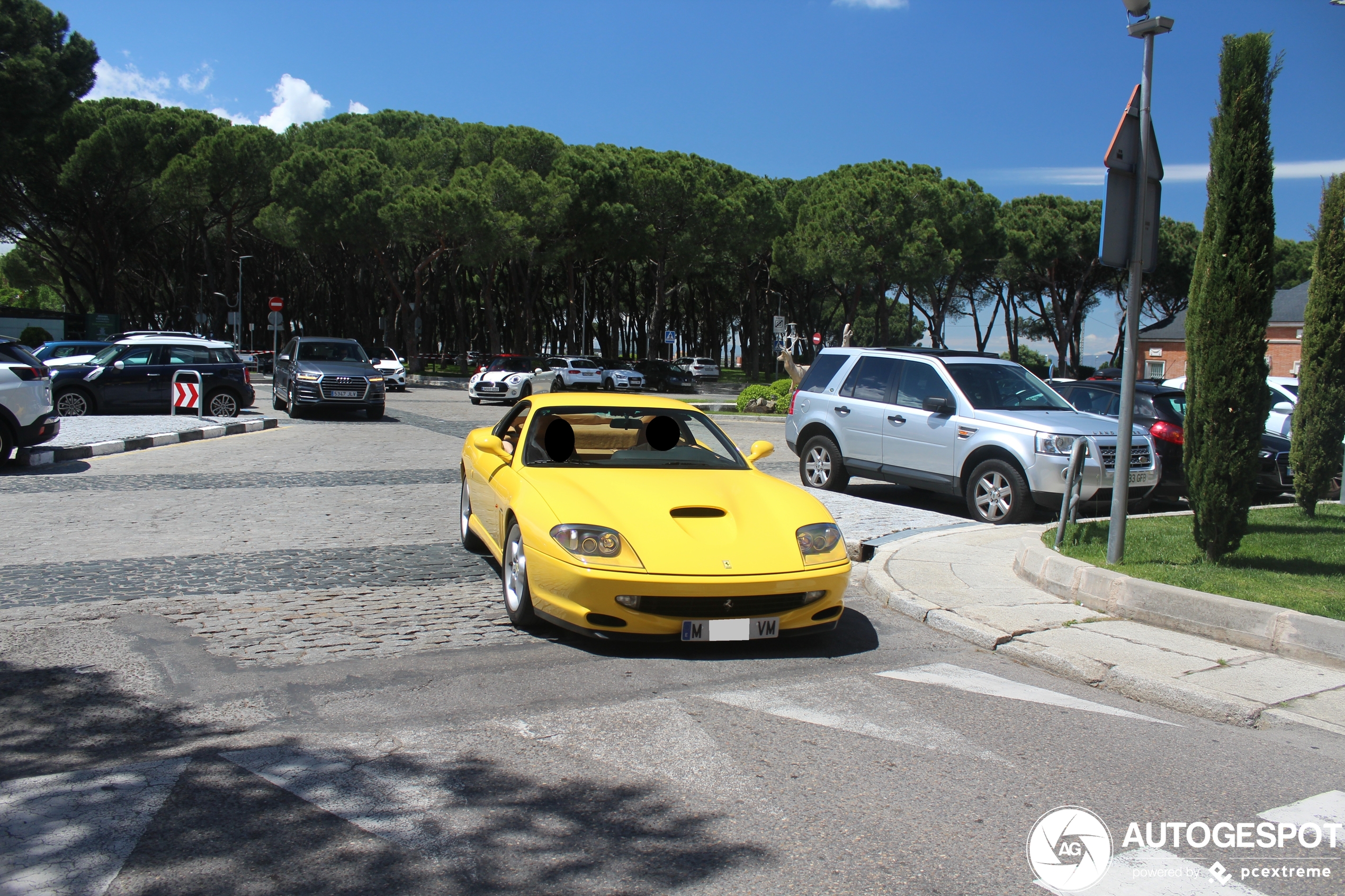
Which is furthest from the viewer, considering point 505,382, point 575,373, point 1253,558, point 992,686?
point 575,373

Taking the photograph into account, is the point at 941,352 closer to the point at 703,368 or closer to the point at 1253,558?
the point at 1253,558

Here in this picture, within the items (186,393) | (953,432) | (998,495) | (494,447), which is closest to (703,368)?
(186,393)

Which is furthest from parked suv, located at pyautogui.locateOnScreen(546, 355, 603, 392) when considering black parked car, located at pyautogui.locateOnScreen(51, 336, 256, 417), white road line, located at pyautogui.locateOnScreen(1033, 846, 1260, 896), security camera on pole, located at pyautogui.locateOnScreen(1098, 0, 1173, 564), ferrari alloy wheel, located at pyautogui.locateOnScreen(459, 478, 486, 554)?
white road line, located at pyautogui.locateOnScreen(1033, 846, 1260, 896)

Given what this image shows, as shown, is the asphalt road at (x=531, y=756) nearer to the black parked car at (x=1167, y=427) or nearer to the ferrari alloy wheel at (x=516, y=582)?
the ferrari alloy wheel at (x=516, y=582)

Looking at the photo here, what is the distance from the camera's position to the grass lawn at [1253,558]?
6.20m

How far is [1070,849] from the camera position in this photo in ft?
10.5

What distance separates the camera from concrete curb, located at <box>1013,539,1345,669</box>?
17.3 feet

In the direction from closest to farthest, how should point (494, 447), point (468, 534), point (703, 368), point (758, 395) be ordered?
point (494, 447), point (468, 534), point (758, 395), point (703, 368)

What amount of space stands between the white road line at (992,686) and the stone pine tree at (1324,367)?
23.0 feet

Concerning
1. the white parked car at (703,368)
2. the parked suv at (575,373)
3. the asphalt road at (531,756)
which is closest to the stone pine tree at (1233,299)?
the asphalt road at (531,756)

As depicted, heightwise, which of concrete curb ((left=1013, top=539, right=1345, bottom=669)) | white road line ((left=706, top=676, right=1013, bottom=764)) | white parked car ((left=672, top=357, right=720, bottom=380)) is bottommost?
white road line ((left=706, top=676, right=1013, bottom=764))

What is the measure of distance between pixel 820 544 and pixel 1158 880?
2.62 m

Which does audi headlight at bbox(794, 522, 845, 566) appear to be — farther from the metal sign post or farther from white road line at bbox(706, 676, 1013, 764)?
the metal sign post

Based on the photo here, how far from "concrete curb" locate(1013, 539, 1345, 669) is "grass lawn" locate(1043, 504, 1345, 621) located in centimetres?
30
